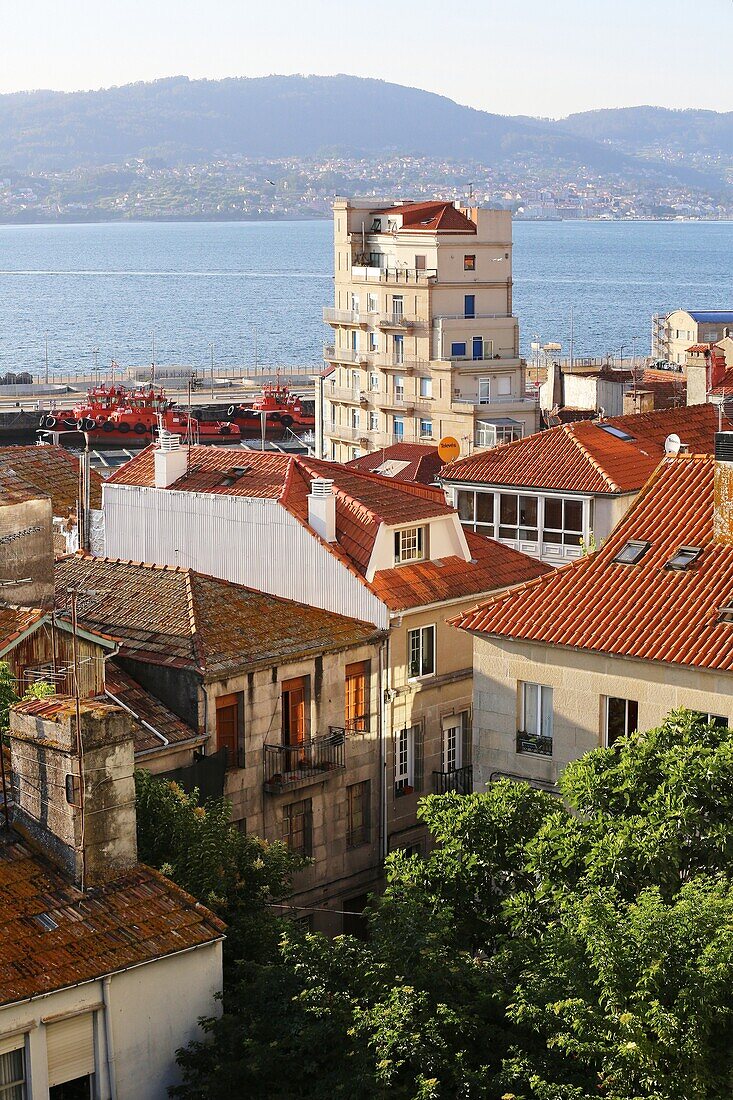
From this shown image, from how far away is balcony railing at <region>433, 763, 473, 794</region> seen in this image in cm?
4006

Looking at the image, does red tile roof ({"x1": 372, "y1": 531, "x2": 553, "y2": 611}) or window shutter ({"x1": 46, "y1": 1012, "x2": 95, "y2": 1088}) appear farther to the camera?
red tile roof ({"x1": 372, "y1": 531, "x2": 553, "y2": 611})

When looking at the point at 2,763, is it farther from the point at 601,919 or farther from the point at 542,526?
the point at 542,526

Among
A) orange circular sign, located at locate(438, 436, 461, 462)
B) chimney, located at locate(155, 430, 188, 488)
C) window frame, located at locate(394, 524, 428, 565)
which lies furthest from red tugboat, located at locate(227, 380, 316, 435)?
window frame, located at locate(394, 524, 428, 565)

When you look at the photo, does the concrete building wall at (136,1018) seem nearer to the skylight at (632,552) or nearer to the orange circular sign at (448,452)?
the skylight at (632,552)

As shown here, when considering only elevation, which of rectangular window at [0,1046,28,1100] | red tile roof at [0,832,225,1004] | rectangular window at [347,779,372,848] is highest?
red tile roof at [0,832,225,1004]

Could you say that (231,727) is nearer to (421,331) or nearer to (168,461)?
(168,461)

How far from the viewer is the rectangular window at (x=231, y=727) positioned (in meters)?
34.6

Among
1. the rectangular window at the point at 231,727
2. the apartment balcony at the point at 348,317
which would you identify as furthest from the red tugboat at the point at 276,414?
the rectangular window at the point at 231,727

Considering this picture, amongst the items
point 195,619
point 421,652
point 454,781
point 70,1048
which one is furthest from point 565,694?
point 70,1048

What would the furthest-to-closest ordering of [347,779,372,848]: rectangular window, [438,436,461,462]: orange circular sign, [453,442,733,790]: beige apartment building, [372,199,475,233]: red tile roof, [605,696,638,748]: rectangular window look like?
[372,199,475,233]: red tile roof < [438,436,461,462]: orange circular sign < [347,779,372,848]: rectangular window < [605,696,638,748]: rectangular window < [453,442,733,790]: beige apartment building

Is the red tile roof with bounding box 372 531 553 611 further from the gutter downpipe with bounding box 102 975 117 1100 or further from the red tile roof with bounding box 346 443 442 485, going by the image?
the gutter downpipe with bounding box 102 975 117 1100

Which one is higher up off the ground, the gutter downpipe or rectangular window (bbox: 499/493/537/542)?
rectangular window (bbox: 499/493/537/542)

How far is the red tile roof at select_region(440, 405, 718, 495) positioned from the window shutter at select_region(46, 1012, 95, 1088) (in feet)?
90.1

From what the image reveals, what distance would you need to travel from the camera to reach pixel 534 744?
3341 cm
